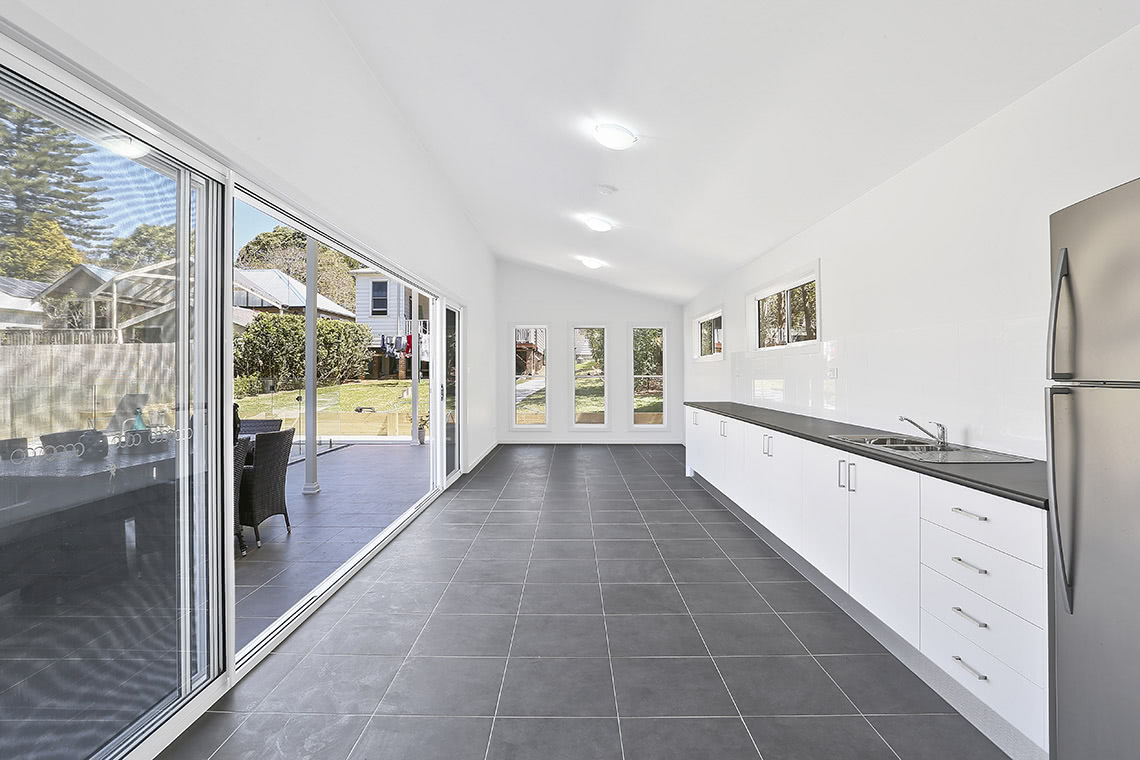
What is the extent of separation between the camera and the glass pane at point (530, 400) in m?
9.63

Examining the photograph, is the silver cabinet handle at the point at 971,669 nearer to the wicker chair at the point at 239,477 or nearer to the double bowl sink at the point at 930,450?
the double bowl sink at the point at 930,450

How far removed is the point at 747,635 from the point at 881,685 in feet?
1.97

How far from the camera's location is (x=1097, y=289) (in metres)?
1.43

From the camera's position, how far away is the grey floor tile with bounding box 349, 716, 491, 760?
1836 mm

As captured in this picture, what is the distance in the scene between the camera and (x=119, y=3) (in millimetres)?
1553

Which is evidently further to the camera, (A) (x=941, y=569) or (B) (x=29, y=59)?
(A) (x=941, y=569)

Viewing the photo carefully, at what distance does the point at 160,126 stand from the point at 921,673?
11.3 feet

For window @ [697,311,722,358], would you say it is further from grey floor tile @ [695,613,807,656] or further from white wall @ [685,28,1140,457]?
grey floor tile @ [695,613,807,656]

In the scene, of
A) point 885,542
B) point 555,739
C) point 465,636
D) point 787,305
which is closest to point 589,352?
point 787,305

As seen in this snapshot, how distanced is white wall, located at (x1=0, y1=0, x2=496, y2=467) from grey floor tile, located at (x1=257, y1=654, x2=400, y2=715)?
208 centimetres

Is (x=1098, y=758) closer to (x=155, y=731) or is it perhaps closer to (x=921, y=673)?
(x=921, y=673)

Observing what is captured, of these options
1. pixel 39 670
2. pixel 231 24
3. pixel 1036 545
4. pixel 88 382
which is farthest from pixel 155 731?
pixel 1036 545

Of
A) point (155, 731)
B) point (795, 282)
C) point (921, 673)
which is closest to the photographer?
point (155, 731)

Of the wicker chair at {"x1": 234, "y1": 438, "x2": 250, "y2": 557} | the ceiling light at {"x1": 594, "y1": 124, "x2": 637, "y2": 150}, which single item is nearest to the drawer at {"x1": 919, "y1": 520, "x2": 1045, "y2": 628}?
the ceiling light at {"x1": 594, "y1": 124, "x2": 637, "y2": 150}
